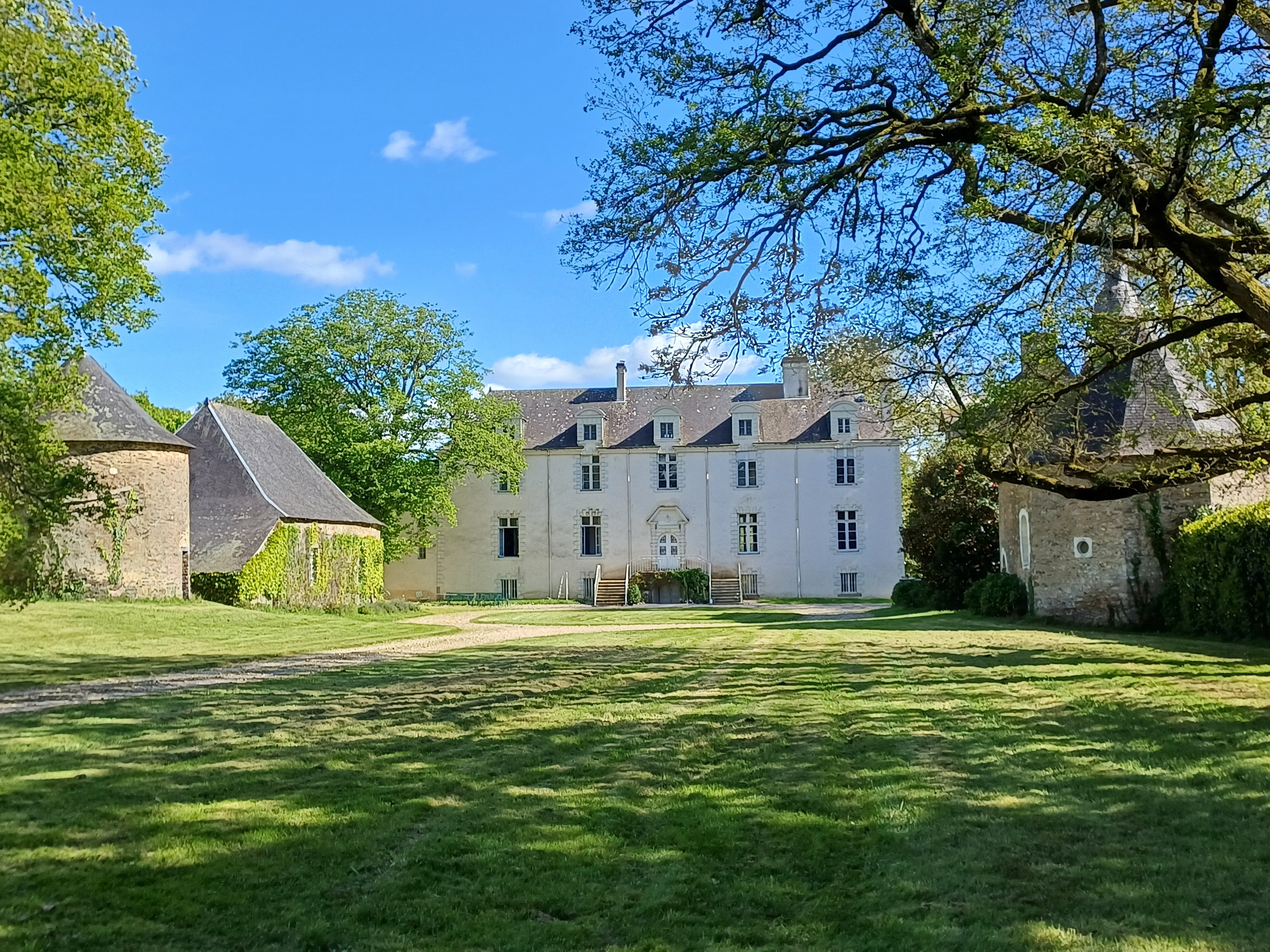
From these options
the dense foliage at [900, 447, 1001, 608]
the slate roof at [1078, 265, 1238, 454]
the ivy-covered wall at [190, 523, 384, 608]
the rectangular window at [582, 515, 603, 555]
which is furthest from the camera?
the rectangular window at [582, 515, 603, 555]

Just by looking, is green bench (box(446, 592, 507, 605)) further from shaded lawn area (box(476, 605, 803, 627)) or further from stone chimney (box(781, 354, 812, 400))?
stone chimney (box(781, 354, 812, 400))

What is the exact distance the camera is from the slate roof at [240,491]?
929 inches

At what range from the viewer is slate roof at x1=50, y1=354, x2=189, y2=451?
21.3 m

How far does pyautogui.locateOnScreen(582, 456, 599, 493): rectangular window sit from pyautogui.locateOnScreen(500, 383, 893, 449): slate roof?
74 centimetres

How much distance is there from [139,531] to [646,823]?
19950 mm

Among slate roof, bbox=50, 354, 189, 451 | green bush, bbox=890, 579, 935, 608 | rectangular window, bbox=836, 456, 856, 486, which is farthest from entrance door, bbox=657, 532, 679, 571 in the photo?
slate roof, bbox=50, 354, 189, 451

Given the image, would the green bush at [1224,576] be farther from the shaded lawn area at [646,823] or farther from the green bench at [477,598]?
the green bench at [477,598]

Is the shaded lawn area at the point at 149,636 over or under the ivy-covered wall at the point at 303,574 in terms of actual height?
under

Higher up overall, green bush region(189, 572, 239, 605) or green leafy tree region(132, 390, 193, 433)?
green leafy tree region(132, 390, 193, 433)

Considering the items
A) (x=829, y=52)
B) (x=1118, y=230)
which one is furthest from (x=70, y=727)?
(x=1118, y=230)

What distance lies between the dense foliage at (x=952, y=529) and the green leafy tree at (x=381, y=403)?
14.3 metres

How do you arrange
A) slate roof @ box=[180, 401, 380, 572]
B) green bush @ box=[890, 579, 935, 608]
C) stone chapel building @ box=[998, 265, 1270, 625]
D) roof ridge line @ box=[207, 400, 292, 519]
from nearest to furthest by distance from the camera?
stone chapel building @ box=[998, 265, 1270, 625] < slate roof @ box=[180, 401, 380, 572] < roof ridge line @ box=[207, 400, 292, 519] < green bush @ box=[890, 579, 935, 608]

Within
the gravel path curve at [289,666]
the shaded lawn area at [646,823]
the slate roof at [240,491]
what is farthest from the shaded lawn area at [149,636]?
the shaded lawn area at [646,823]

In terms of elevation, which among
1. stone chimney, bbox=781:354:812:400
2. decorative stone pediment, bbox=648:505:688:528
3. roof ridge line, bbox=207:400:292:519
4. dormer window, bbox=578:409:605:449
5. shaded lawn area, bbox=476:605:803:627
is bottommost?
shaded lawn area, bbox=476:605:803:627
